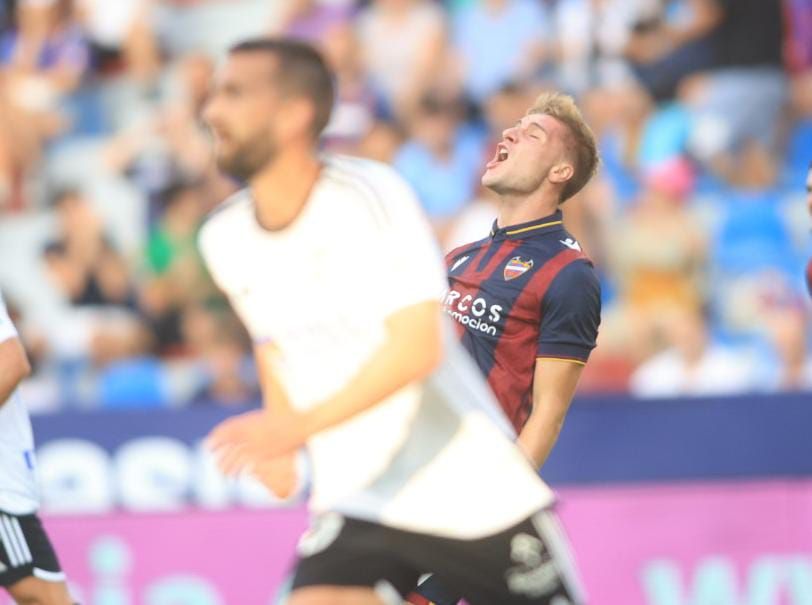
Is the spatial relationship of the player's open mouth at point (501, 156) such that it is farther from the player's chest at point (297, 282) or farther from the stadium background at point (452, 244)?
the stadium background at point (452, 244)

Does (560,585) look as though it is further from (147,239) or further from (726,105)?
(147,239)

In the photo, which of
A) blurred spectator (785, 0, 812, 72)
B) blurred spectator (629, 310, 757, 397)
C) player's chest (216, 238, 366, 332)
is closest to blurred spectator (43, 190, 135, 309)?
blurred spectator (629, 310, 757, 397)

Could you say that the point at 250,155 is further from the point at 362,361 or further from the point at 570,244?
the point at 570,244

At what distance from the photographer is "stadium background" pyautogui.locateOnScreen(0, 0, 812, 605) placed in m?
8.15

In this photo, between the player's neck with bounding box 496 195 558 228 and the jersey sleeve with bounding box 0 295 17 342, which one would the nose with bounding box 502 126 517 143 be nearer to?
the player's neck with bounding box 496 195 558 228

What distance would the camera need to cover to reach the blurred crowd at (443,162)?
10.4 meters

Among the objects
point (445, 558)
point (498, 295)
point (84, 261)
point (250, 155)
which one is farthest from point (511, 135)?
point (84, 261)

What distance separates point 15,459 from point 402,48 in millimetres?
6656

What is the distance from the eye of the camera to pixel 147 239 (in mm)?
12133

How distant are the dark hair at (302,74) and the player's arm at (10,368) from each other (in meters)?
2.15

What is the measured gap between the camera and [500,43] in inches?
459

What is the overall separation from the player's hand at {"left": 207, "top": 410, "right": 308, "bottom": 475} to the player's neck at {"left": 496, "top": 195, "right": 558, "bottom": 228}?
1.87 meters

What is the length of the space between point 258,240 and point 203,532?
4489 mm

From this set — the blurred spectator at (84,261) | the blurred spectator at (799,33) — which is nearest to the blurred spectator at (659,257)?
the blurred spectator at (799,33)
